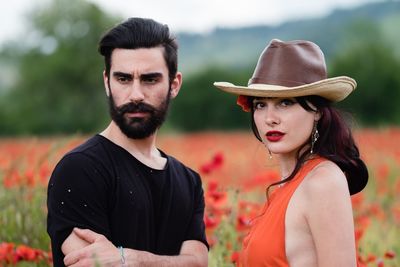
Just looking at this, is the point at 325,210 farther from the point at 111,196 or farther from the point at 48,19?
the point at 48,19

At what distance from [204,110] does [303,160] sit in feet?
98.7

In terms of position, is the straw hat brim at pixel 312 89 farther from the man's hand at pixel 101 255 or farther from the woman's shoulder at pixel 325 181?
the man's hand at pixel 101 255

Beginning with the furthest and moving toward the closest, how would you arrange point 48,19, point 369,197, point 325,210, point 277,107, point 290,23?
point 290,23
point 48,19
point 369,197
point 277,107
point 325,210

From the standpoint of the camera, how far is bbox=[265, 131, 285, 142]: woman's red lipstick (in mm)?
3176

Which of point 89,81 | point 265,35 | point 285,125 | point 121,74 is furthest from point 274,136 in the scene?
point 265,35

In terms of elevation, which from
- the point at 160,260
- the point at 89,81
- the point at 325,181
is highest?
the point at 325,181

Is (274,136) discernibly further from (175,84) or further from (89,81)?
(89,81)

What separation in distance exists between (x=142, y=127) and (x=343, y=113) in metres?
0.98

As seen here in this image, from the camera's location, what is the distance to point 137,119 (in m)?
3.75

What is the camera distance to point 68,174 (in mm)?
3582

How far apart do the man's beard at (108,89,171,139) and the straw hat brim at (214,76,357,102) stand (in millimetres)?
614

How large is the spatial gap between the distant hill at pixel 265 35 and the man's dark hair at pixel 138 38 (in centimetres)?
9380

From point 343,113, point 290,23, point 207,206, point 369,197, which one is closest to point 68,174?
point 343,113

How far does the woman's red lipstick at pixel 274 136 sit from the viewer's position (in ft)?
10.4
